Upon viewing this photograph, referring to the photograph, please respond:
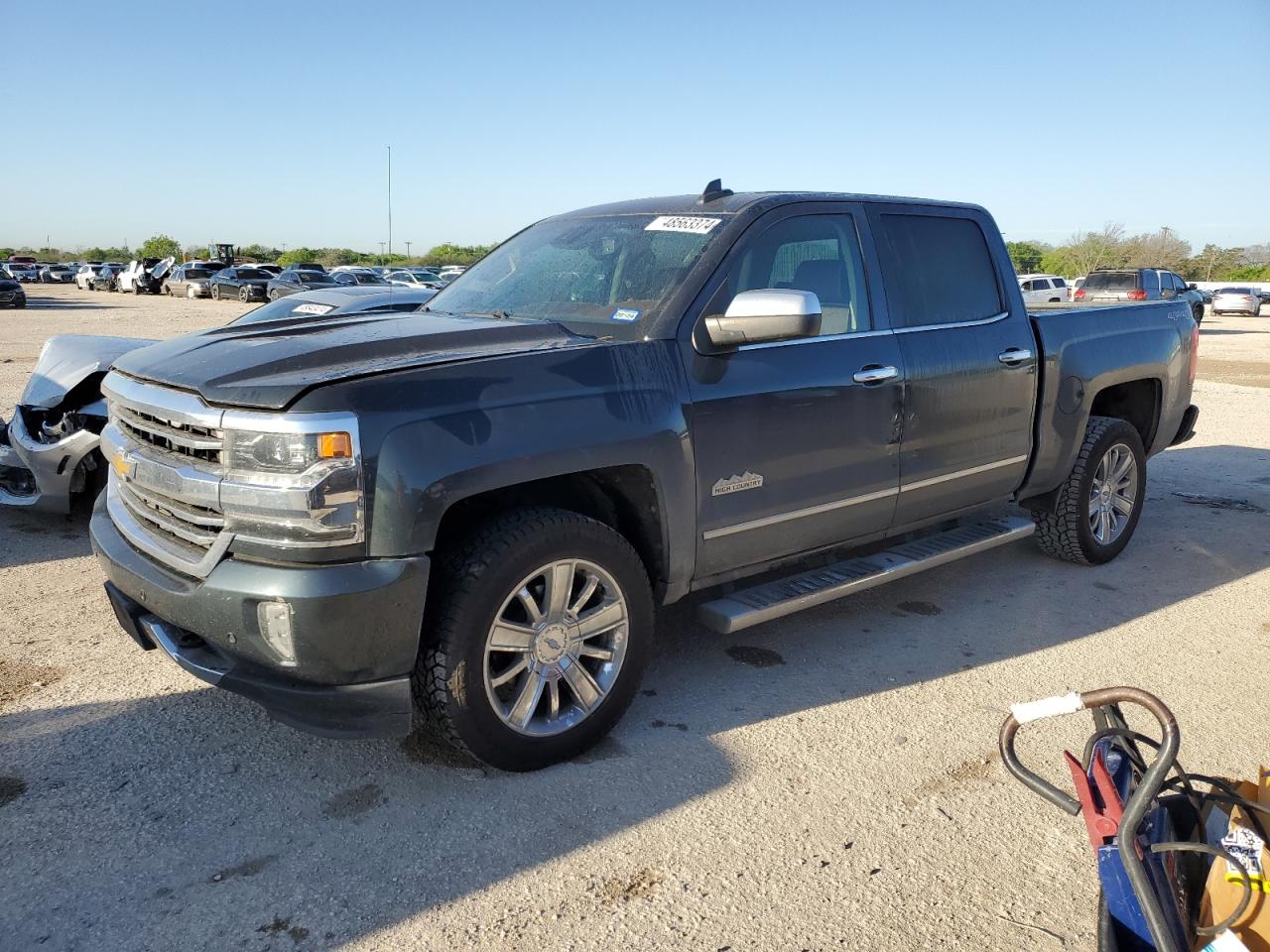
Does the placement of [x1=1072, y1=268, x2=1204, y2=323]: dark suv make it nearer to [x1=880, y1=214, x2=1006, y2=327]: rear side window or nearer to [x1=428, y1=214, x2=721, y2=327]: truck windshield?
[x1=880, y1=214, x2=1006, y2=327]: rear side window

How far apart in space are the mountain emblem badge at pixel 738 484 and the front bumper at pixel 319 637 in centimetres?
115

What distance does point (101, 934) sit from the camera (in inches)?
94.7

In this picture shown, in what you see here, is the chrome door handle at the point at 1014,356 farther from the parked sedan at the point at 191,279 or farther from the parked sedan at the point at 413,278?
the parked sedan at the point at 191,279

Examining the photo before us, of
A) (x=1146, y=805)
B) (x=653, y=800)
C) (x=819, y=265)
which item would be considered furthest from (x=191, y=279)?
(x=1146, y=805)

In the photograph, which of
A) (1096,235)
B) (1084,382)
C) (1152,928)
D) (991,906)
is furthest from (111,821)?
(1096,235)

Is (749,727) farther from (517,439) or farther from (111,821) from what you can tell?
(111,821)

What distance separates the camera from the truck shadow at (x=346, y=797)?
8.30 feet

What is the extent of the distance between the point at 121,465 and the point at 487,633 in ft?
4.74

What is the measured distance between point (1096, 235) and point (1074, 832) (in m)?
75.8

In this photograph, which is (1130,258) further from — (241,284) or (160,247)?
(160,247)

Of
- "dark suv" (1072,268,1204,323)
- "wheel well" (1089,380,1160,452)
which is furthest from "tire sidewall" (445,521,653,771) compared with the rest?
"dark suv" (1072,268,1204,323)

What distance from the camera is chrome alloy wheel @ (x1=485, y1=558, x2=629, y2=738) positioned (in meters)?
3.08

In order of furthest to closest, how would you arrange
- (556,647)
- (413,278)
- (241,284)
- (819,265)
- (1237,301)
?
(413,278)
(1237,301)
(241,284)
(819,265)
(556,647)

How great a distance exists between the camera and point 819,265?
407cm
